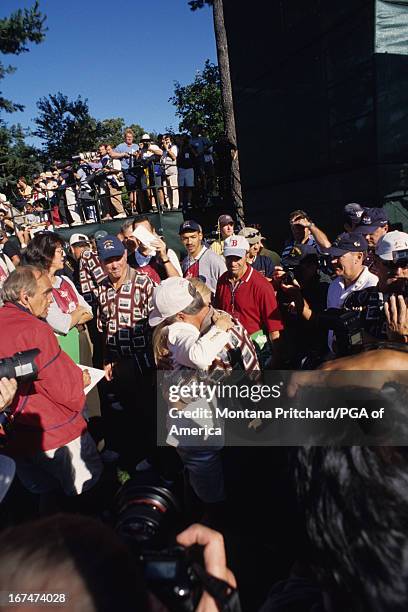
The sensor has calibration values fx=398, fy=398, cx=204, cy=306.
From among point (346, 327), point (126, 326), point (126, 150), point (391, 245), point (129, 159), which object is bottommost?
point (126, 326)

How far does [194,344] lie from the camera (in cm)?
222

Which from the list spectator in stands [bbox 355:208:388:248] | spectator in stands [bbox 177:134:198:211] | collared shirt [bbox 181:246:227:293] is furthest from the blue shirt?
spectator in stands [bbox 355:208:388:248]

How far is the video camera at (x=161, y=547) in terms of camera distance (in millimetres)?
964

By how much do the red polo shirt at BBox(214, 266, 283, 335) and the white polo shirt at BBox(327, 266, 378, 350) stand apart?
49cm

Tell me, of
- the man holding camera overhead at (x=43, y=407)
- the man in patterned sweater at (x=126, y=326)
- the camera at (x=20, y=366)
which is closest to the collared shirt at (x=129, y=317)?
the man in patterned sweater at (x=126, y=326)

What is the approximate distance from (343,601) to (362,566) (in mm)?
128

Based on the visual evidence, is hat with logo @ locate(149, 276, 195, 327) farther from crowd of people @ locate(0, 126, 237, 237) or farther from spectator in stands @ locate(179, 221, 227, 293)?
crowd of people @ locate(0, 126, 237, 237)

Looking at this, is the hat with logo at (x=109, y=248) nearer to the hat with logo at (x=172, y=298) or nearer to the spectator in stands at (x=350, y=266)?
the hat with logo at (x=172, y=298)

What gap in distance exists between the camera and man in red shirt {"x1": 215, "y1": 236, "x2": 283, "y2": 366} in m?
3.50

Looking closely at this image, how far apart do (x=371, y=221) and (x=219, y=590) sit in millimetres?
4189

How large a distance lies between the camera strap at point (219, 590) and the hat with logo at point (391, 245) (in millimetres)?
2193

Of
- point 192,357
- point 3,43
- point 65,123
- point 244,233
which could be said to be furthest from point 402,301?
point 65,123

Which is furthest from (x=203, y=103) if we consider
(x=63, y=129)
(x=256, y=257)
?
(x=256, y=257)

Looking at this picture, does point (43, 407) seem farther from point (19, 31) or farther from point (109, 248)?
point (19, 31)
